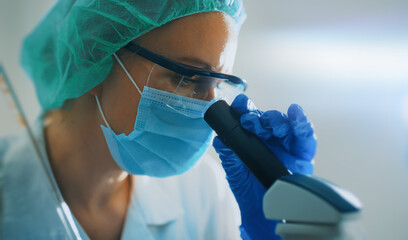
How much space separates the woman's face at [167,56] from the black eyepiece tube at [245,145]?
17cm

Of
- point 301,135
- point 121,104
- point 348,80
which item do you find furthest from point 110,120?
point 348,80

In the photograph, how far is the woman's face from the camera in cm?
86

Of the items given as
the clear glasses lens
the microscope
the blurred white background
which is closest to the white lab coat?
the clear glasses lens

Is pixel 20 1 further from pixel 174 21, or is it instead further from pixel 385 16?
pixel 385 16

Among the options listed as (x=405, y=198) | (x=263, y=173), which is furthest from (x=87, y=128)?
(x=405, y=198)

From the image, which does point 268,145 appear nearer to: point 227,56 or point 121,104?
point 227,56

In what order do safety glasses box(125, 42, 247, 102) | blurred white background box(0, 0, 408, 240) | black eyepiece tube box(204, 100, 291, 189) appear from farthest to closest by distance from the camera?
blurred white background box(0, 0, 408, 240) → safety glasses box(125, 42, 247, 102) → black eyepiece tube box(204, 100, 291, 189)

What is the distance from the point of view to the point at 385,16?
1370mm

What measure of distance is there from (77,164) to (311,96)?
100cm

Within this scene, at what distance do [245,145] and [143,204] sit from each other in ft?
2.26

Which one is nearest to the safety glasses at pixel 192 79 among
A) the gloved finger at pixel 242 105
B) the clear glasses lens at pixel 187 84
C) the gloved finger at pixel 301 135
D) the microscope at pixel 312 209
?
the clear glasses lens at pixel 187 84

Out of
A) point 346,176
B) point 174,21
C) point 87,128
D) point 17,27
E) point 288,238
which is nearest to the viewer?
point 288,238

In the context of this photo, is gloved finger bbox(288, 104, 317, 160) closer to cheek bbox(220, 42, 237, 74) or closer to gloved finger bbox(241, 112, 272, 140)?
gloved finger bbox(241, 112, 272, 140)

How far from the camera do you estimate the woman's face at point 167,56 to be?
0.86 metres
